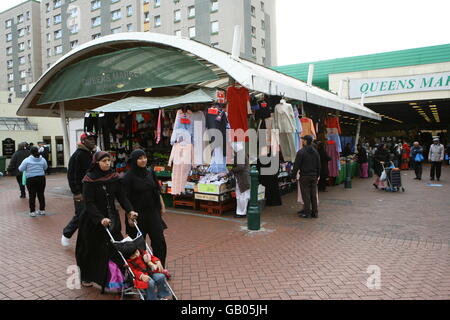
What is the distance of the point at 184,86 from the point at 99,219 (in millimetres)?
8185

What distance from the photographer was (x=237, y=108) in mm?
7562

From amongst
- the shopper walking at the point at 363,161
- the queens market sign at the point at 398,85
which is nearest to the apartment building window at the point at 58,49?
the queens market sign at the point at 398,85

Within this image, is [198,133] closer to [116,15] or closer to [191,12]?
[191,12]

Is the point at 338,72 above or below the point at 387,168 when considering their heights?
above

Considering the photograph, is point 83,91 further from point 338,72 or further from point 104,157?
point 338,72

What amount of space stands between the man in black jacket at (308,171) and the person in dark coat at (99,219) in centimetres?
472

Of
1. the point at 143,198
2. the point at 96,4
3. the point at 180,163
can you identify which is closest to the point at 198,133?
the point at 180,163

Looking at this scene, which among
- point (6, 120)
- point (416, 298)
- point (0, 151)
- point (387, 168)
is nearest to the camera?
point (416, 298)

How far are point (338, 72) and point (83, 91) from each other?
16817 mm

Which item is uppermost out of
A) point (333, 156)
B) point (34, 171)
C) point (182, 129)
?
point (182, 129)

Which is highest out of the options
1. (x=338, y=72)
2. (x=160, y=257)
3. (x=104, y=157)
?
(x=338, y=72)

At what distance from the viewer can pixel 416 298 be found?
12.7 ft

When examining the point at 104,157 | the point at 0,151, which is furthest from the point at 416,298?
the point at 0,151

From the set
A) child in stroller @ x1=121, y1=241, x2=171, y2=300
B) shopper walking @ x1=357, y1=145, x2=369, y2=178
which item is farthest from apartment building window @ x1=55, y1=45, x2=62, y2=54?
child in stroller @ x1=121, y1=241, x2=171, y2=300
